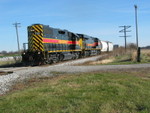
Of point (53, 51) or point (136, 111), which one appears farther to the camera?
point (53, 51)

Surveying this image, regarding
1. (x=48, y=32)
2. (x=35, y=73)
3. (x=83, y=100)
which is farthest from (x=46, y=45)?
(x=83, y=100)

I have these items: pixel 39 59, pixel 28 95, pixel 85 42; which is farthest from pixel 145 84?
pixel 85 42

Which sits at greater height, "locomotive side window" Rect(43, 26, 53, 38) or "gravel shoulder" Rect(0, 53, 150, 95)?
"locomotive side window" Rect(43, 26, 53, 38)

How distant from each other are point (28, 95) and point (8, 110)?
1.44 m

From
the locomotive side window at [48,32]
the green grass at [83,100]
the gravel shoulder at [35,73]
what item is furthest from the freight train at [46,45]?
the green grass at [83,100]

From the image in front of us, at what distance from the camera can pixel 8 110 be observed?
20.2 feet

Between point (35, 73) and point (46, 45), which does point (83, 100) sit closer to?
point (35, 73)

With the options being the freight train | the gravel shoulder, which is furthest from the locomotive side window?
the gravel shoulder

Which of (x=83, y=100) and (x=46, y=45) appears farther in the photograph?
(x=46, y=45)

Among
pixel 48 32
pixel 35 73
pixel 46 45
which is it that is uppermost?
pixel 48 32

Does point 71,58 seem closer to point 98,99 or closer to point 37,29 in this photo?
point 37,29

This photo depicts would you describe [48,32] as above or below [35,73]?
A: above

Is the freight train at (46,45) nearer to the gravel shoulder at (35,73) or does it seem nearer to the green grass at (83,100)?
the gravel shoulder at (35,73)

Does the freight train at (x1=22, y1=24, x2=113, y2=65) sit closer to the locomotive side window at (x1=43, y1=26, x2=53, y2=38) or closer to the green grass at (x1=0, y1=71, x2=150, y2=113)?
the locomotive side window at (x1=43, y1=26, x2=53, y2=38)
